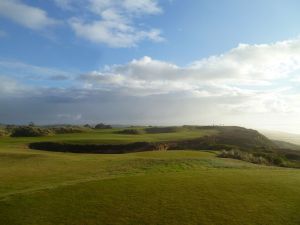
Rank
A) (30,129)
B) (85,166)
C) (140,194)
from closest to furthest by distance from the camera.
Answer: (140,194) < (85,166) < (30,129)

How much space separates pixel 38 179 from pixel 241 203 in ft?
41.6

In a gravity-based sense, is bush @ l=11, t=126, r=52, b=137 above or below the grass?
above

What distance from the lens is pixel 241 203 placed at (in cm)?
1484

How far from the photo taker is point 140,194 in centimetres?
1592

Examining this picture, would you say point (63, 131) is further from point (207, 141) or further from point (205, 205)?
point (205, 205)

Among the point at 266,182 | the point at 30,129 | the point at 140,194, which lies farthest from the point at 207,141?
the point at 140,194

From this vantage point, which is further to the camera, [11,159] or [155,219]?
[11,159]

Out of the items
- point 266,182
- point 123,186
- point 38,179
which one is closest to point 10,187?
point 38,179

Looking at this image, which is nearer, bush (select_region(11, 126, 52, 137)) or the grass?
the grass

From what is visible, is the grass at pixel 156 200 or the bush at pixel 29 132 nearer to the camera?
the grass at pixel 156 200

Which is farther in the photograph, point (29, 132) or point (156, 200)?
point (29, 132)

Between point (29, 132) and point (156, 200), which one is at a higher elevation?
point (29, 132)

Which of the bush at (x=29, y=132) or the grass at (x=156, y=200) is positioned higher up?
the bush at (x=29, y=132)

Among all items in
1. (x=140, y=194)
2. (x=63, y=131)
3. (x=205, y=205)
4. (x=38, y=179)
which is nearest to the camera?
(x=205, y=205)
